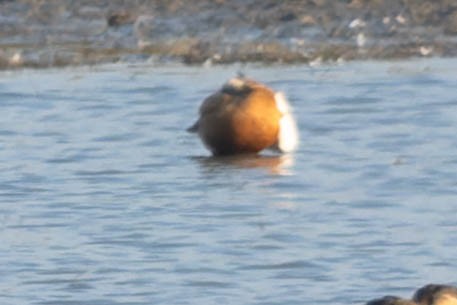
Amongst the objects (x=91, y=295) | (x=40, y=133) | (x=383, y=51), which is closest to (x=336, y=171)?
(x=40, y=133)

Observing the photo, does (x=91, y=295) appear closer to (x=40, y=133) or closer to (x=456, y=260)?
(x=456, y=260)

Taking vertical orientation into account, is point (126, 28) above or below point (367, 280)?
above

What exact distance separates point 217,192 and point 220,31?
7.21 metres

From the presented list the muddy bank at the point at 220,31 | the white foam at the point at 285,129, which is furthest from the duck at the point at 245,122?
the muddy bank at the point at 220,31

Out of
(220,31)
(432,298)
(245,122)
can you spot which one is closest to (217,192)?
(245,122)

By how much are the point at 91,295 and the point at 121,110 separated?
6561mm

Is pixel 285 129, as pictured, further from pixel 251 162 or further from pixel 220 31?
pixel 220 31

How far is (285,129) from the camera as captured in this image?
41.6ft

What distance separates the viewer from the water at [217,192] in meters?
9.03

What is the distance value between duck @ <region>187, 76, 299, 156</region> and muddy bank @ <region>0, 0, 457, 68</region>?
485 centimetres

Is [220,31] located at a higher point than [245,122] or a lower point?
higher

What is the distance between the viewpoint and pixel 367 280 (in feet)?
29.1

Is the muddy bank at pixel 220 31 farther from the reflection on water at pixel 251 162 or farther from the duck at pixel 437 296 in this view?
the duck at pixel 437 296

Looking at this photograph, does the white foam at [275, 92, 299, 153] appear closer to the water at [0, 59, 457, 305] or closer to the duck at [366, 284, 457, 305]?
the water at [0, 59, 457, 305]
